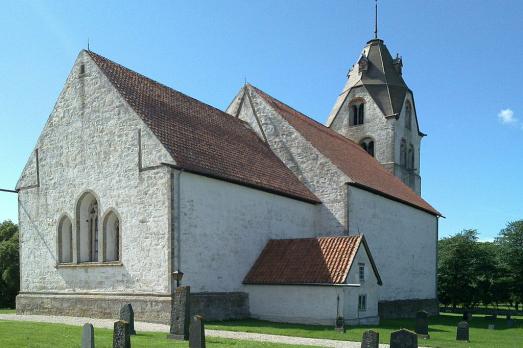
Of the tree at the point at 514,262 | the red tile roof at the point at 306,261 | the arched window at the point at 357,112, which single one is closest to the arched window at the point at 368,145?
the arched window at the point at 357,112

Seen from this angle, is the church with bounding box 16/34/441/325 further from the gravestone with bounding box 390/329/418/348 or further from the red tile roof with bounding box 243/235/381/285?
the gravestone with bounding box 390/329/418/348

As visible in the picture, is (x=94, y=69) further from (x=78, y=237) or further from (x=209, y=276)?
(x=209, y=276)

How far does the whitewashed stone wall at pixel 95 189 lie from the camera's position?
2000 cm

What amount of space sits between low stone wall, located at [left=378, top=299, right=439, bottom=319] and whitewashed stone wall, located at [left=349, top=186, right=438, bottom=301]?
1.13 ft

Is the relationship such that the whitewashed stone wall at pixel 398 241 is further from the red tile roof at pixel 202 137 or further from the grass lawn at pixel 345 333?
the grass lawn at pixel 345 333

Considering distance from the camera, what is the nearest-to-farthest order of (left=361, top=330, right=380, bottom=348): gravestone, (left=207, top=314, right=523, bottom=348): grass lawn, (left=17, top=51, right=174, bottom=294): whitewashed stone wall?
(left=361, top=330, right=380, bottom=348): gravestone < (left=207, top=314, right=523, bottom=348): grass lawn < (left=17, top=51, right=174, bottom=294): whitewashed stone wall

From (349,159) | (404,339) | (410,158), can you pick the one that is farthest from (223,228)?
(410,158)

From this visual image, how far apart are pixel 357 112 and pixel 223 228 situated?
73.7 ft

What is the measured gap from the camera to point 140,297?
19734 mm

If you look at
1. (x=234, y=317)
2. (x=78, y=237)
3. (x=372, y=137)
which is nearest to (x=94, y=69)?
(x=78, y=237)

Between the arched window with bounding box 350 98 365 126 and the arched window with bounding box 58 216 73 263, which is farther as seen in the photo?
the arched window with bounding box 350 98 365 126

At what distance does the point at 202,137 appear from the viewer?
2353 centimetres

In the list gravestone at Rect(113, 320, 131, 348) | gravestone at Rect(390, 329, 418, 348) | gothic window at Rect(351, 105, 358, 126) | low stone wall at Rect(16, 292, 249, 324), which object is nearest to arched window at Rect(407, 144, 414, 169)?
gothic window at Rect(351, 105, 358, 126)

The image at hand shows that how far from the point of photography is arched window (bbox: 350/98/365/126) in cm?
4084
